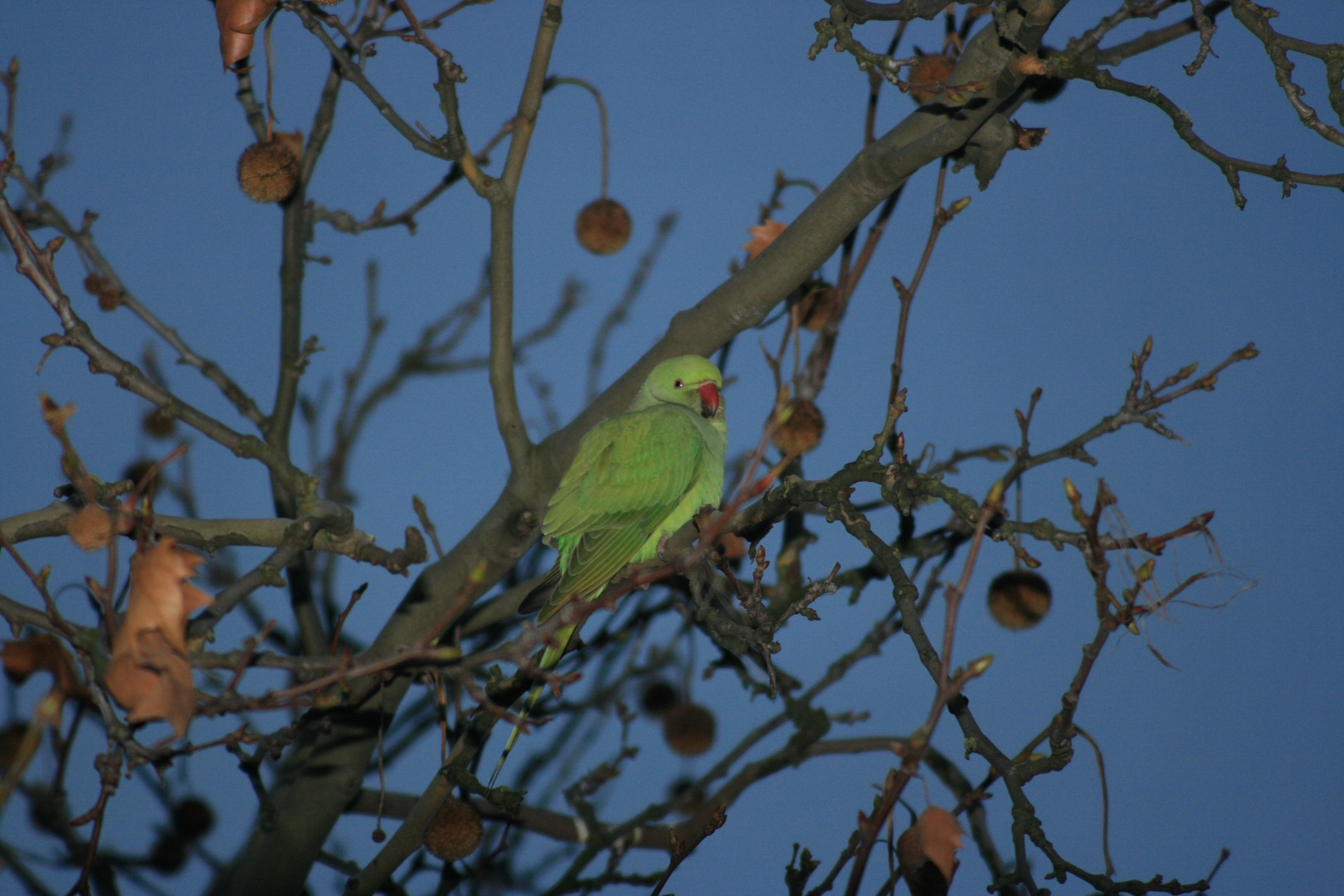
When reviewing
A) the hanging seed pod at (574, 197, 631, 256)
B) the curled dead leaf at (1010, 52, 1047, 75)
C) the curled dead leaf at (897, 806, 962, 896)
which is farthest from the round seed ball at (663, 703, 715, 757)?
the curled dead leaf at (1010, 52, 1047, 75)

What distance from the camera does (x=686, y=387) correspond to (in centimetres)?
223

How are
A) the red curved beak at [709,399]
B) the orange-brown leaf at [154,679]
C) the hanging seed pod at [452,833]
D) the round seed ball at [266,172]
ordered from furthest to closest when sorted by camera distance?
the red curved beak at [709,399] → the round seed ball at [266,172] → the hanging seed pod at [452,833] → the orange-brown leaf at [154,679]

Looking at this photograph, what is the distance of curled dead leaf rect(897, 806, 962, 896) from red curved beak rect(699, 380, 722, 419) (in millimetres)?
1234

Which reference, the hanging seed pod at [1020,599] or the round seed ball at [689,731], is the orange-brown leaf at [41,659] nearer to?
the round seed ball at [689,731]

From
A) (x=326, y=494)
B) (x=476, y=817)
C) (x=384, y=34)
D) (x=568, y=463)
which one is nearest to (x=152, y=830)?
(x=326, y=494)

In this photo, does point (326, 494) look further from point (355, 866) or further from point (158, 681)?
point (158, 681)

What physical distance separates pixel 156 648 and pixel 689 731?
1.76 m

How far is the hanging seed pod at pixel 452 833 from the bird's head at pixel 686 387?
1.02 metres

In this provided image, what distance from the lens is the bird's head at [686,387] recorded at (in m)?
2.16

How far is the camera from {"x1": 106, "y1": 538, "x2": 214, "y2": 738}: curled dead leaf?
95 centimetres

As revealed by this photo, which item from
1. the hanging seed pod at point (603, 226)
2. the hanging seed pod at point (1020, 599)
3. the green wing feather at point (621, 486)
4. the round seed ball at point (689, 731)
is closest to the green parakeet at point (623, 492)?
the green wing feather at point (621, 486)

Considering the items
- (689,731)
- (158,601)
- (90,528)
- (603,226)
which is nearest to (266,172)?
(603,226)

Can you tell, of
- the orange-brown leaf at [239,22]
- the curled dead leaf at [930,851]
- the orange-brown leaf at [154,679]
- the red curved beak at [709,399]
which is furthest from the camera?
the red curved beak at [709,399]

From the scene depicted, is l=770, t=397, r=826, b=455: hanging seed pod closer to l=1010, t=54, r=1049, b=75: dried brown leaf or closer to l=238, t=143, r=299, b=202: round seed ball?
l=1010, t=54, r=1049, b=75: dried brown leaf
